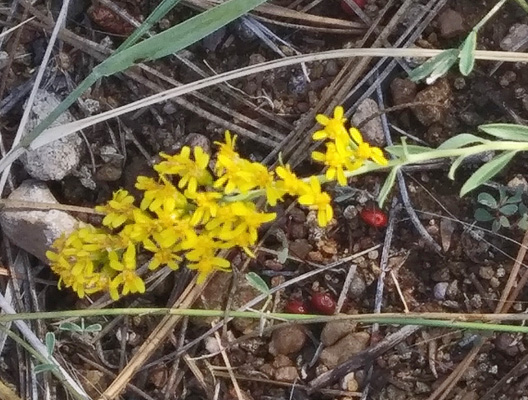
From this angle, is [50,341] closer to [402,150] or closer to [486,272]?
[402,150]

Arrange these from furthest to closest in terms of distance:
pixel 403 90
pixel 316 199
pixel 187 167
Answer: pixel 403 90
pixel 187 167
pixel 316 199

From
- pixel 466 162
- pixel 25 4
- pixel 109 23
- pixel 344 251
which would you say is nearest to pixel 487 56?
pixel 466 162

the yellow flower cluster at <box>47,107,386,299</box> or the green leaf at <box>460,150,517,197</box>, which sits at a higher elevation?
the green leaf at <box>460,150,517,197</box>

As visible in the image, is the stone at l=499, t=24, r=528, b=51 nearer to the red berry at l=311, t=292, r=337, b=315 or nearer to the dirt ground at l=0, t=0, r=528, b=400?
the dirt ground at l=0, t=0, r=528, b=400

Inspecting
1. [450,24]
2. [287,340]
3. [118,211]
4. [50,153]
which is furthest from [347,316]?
[50,153]

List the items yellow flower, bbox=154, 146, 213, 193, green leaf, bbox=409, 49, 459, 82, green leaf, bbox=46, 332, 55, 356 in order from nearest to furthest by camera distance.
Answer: green leaf, bbox=409, 49, 459, 82 < yellow flower, bbox=154, 146, 213, 193 < green leaf, bbox=46, 332, 55, 356

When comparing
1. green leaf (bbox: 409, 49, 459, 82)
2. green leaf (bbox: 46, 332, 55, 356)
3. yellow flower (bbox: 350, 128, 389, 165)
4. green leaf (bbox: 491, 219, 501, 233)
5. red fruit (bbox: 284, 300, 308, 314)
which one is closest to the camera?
yellow flower (bbox: 350, 128, 389, 165)

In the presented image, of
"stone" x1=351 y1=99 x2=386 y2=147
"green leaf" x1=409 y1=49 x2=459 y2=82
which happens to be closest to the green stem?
"stone" x1=351 y1=99 x2=386 y2=147

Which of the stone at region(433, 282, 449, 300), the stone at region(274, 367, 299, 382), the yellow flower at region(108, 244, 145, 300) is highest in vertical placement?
the stone at region(433, 282, 449, 300)

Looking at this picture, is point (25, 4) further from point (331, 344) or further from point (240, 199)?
point (331, 344)
